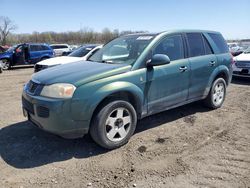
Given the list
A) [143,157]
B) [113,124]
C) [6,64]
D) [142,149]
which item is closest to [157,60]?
[113,124]

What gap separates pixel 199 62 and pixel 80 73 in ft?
8.48

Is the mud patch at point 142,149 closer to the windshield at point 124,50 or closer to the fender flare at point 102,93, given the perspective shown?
the fender flare at point 102,93

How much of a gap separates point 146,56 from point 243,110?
10.3 feet

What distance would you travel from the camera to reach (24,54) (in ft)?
56.2

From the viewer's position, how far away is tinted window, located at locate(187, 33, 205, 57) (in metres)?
5.23

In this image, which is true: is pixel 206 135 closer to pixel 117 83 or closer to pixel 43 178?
pixel 117 83

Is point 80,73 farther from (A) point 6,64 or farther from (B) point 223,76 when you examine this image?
(A) point 6,64

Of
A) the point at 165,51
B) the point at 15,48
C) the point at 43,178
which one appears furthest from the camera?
the point at 15,48

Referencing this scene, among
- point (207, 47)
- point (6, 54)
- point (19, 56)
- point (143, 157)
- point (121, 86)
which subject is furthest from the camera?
point (19, 56)

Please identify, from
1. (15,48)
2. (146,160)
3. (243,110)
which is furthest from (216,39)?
(15,48)

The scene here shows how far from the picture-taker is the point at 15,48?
17.0m

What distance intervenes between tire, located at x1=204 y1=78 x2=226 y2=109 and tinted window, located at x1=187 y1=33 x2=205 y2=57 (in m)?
0.88

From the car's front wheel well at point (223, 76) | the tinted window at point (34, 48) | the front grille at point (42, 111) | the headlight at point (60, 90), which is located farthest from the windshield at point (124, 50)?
the tinted window at point (34, 48)

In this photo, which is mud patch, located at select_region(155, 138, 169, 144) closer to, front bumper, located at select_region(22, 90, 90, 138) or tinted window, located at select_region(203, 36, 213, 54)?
front bumper, located at select_region(22, 90, 90, 138)
